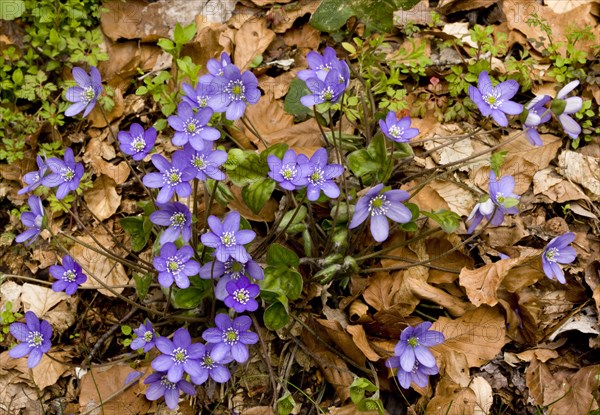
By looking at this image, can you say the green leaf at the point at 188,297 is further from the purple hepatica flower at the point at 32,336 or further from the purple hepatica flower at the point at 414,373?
the purple hepatica flower at the point at 414,373

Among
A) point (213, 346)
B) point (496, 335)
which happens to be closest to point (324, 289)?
point (213, 346)

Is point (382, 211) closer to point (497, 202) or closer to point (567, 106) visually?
point (497, 202)

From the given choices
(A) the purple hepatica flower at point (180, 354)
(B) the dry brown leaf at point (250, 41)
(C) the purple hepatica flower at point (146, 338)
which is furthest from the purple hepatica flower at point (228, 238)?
(B) the dry brown leaf at point (250, 41)

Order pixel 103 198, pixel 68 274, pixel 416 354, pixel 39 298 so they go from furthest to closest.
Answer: pixel 103 198, pixel 39 298, pixel 68 274, pixel 416 354

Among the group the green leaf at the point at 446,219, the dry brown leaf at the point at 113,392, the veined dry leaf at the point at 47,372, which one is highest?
the green leaf at the point at 446,219

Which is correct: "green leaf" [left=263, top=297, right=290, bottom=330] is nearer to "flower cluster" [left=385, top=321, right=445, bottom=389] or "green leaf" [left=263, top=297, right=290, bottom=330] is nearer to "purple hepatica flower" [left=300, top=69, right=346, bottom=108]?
"flower cluster" [left=385, top=321, right=445, bottom=389]

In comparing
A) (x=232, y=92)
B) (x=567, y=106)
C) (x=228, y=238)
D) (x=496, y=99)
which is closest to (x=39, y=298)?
(x=228, y=238)
